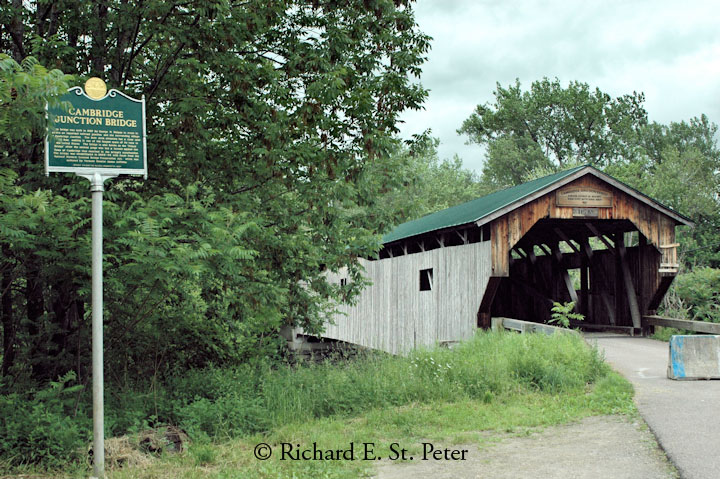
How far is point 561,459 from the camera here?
5.40 meters

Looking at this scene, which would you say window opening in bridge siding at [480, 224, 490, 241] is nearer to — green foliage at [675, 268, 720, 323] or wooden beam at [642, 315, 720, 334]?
wooden beam at [642, 315, 720, 334]

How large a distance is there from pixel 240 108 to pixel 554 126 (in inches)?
1710

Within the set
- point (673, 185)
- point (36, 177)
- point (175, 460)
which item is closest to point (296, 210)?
point (36, 177)

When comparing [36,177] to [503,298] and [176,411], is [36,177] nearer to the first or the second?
[176,411]

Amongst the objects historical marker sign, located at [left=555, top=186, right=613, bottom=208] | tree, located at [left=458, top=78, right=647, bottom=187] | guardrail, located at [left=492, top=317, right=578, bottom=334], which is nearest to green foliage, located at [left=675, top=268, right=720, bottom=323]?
historical marker sign, located at [left=555, top=186, right=613, bottom=208]

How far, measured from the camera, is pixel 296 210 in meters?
10.2

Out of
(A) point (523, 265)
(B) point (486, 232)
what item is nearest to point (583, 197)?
(B) point (486, 232)

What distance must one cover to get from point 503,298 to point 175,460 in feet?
49.5

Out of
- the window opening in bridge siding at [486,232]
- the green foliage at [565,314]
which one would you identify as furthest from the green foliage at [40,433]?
the window opening in bridge siding at [486,232]

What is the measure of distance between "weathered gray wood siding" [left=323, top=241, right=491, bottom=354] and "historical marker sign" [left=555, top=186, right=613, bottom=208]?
6.32ft

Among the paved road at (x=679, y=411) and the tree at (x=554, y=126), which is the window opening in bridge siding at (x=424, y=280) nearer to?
the paved road at (x=679, y=411)

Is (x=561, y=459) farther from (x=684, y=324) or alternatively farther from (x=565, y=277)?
(x=565, y=277)

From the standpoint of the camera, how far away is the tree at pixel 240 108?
8.34m

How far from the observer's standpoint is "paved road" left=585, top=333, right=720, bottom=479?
515cm
